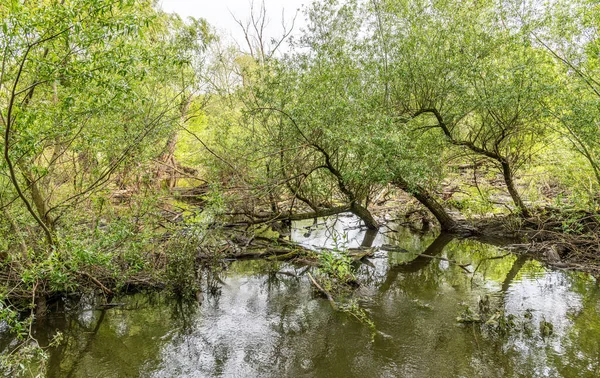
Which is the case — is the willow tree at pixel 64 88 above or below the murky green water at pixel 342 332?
above

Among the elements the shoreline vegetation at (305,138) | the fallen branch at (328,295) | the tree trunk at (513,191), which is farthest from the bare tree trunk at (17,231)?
the tree trunk at (513,191)

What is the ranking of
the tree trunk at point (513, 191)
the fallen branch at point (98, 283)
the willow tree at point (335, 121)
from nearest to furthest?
the fallen branch at point (98, 283) → the willow tree at point (335, 121) → the tree trunk at point (513, 191)

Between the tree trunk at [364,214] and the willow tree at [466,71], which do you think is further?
the tree trunk at [364,214]

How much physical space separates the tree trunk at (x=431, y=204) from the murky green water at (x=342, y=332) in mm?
3110

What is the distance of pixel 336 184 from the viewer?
13125 millimetres

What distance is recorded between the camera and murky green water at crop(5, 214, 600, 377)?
577 centimetres

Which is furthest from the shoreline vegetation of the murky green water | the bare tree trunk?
the murky green water

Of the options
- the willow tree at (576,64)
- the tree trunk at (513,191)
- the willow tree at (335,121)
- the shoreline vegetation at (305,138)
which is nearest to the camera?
the shoreline vegetation at (305,138)

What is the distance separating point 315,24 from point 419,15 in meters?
3.20

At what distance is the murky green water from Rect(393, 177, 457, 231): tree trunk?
311cm

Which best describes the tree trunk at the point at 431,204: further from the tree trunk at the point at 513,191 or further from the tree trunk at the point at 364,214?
the tree trunk at the point at 513,191

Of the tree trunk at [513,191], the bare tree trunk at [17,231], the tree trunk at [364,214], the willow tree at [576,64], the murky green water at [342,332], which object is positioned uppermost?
the willow tree at [576,64]

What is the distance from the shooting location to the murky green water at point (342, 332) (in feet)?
18.9

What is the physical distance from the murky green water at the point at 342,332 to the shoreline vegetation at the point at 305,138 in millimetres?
787
